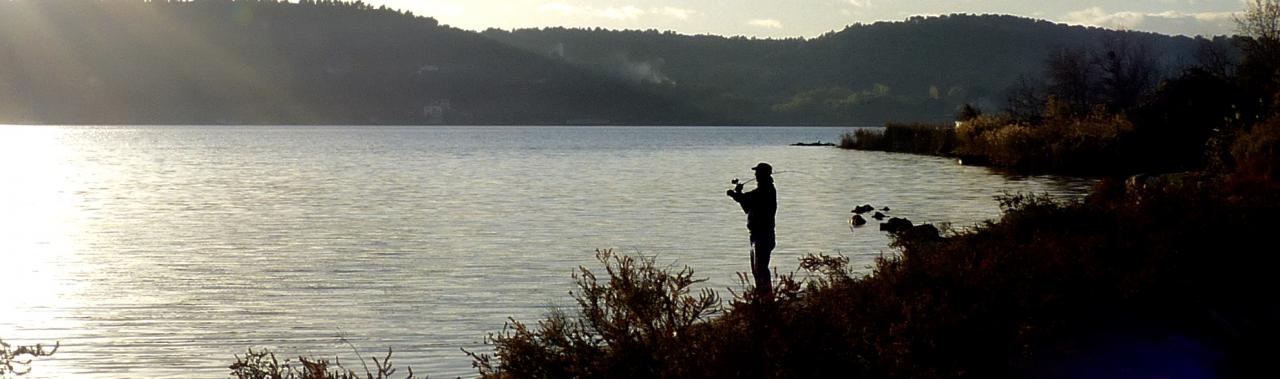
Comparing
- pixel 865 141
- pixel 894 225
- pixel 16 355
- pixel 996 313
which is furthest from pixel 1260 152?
pixel 865 141

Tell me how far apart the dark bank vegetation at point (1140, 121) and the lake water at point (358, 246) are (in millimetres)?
2828

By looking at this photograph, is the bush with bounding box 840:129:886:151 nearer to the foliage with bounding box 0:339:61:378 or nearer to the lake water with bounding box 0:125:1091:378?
the lake water with bounding box 0:125:1091:378

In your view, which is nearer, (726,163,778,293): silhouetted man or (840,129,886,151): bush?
(726,163,778,293): silhouetted man

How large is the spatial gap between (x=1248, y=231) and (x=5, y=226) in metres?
29.7

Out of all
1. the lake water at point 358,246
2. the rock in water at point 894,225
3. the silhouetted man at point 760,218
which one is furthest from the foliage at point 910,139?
the silhouetted man at point 760,218

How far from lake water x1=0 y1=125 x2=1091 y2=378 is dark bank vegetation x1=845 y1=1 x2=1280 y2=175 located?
2.83 metres

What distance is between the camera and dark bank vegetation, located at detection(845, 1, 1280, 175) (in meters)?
36.3

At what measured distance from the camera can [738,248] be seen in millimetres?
Answer: 24531

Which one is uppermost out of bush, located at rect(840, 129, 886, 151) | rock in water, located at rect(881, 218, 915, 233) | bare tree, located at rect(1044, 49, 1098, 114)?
bare tree, located at rect(1044, 49, 1098, 114)

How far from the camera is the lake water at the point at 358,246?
51.2 feet

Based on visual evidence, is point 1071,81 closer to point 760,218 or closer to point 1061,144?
point 1061,144

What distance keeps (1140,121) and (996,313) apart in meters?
A: 38.5

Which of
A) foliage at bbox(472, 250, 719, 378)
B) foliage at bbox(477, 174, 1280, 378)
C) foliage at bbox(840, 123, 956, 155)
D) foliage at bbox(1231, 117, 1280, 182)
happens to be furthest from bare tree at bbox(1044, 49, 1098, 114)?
foliage at bbox(472, 250, 719, 378)

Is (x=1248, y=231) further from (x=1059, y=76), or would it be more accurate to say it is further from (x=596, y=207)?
(x=1059, y=76)
